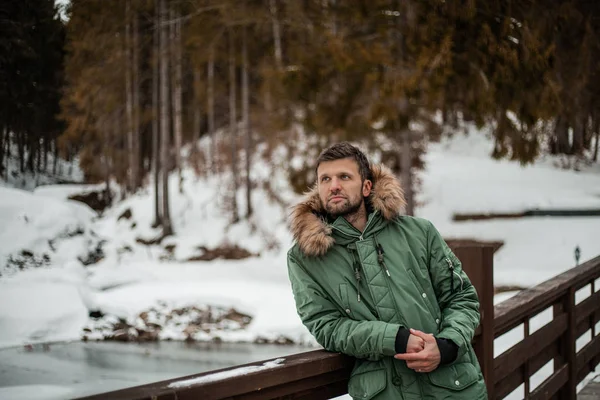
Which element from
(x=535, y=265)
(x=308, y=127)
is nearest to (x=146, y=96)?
(x=308, y=127)

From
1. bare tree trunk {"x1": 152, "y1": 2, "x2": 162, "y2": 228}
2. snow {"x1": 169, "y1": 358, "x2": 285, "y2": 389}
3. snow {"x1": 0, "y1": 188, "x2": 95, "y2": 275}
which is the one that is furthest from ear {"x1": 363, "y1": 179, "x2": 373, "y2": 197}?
bare tree trunk {"x1": 152, "y1": 2, "x2": 162, "y2": 228}

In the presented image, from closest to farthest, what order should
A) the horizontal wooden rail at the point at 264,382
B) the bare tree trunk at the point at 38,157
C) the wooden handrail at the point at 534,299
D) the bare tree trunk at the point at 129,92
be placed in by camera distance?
the horizontal wooden rail at the point at 264,382, the wooden handrail at the point at 534,299, the bare tree trunk at the point at 38,157, the bare tree trunk at the point at 129,92

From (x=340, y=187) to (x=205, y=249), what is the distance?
1296cm

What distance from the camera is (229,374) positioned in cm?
→ 172

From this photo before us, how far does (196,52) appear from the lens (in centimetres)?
1373

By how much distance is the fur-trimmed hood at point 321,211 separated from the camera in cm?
214

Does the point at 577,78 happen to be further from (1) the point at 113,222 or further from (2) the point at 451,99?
(1) the point at 113,222

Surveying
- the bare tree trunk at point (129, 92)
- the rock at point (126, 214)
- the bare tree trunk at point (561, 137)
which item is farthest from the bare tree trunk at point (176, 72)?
the bare tree trunk at point (561, 137)

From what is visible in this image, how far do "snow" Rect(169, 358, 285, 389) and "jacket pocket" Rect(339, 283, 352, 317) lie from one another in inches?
12.2

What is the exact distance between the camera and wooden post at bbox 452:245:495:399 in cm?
270

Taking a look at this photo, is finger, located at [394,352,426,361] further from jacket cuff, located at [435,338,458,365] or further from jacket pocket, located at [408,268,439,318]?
jacket pocket, located at [408,268,439,318]

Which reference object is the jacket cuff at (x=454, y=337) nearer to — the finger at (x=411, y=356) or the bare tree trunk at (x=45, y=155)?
the finger at (x=411, y=356)

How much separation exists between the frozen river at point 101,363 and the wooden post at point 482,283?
2275mm

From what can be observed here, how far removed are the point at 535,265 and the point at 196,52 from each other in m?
8.47
